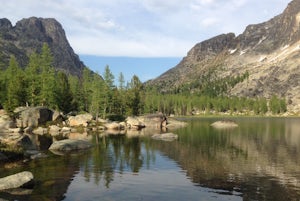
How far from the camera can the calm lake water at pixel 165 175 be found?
29875mm

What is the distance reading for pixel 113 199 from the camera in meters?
28.4

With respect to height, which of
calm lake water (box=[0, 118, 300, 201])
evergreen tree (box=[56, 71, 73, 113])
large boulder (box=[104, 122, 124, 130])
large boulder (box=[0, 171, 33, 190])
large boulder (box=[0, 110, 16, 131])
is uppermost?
evergreen tree (box=[56, 71, 73, 113])

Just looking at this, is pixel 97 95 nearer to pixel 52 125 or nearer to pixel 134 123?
pixel 134 123

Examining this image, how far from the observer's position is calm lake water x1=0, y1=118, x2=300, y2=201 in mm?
29875

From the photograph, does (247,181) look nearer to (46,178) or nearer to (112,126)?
(46,178)

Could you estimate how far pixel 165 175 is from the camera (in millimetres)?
39031

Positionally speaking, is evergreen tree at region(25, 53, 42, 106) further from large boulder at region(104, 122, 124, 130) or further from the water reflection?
the water reflection

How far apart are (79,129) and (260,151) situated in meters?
60.3

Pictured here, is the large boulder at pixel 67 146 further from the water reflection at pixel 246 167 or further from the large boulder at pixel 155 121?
the large boulder at pixel 155 121

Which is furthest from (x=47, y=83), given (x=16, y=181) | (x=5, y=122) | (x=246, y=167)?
(x=16, y=181)

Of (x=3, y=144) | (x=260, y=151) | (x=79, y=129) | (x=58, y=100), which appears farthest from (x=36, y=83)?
(x=260, y=151)

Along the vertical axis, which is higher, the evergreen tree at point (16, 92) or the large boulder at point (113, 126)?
the evergreen tree at point (16, 92)

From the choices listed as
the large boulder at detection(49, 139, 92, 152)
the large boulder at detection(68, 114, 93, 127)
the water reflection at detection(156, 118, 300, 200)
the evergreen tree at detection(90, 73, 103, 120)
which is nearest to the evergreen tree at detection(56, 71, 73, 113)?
the evergreen tree at detection(90, 73, 103, 120)

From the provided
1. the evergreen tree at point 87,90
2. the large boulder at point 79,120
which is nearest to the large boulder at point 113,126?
the large boulder at point 79,120
